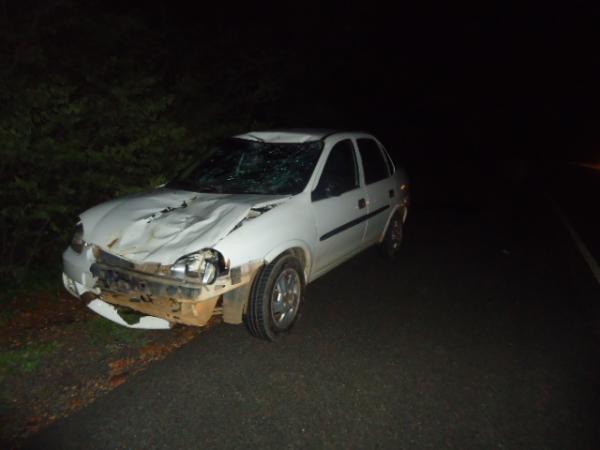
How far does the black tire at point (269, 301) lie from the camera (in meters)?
3.42

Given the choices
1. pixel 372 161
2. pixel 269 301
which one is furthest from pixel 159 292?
pixel 372 161

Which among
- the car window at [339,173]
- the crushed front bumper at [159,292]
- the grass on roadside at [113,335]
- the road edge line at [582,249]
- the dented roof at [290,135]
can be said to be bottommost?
the road edge line at [582,249]

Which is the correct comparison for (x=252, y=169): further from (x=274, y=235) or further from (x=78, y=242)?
(x=78, y=242)

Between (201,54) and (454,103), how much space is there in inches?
964

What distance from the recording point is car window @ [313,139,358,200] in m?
4.16

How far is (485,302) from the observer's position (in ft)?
15.1

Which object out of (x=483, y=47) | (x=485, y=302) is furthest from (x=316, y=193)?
(x=483, y=47)

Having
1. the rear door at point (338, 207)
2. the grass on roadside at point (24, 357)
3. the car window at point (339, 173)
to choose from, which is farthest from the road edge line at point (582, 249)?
the grass on roadside at point (24, 357)

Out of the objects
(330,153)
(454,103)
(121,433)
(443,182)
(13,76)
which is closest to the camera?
(121,433)

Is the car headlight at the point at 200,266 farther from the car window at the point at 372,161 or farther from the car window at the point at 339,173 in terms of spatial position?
the car window at the point at 372,161

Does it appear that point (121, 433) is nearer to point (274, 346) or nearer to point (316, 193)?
point (274, 346)

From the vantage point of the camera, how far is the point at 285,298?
3.74 m

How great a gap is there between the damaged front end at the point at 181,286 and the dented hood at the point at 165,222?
0.08m

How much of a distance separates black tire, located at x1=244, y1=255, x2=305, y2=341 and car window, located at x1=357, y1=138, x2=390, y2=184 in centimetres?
175
